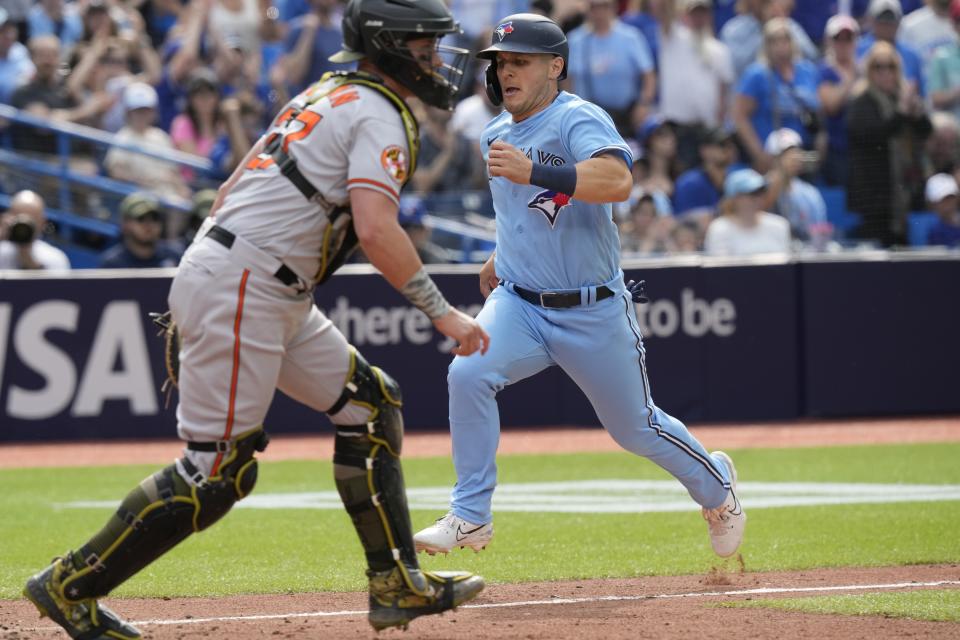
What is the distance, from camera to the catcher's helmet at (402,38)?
534cm

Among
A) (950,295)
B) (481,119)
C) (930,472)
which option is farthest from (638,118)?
(930,472)

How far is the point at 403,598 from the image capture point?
18.1 ft

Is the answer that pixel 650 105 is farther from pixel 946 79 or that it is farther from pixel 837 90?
pixel 946 79

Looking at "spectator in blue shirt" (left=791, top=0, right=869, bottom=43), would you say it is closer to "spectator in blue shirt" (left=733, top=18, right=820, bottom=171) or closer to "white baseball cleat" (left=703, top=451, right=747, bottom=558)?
"spectator in blue shirt" (left=733, top=18, right=820, bottom=171)

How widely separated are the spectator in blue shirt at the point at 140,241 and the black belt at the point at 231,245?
8.54 m

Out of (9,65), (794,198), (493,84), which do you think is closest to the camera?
(493,84)

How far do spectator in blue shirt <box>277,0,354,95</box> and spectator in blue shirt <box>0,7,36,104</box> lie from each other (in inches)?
108

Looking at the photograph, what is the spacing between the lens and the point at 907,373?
14.3 meters

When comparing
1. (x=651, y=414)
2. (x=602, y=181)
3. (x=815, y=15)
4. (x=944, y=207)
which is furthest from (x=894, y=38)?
(x=602, y=181)

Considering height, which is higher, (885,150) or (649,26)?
(649,26)

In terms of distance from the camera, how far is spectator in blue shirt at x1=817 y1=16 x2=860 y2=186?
1614cm

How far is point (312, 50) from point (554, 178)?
11102 mm

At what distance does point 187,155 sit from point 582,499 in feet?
24.8

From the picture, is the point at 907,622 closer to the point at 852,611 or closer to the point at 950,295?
the point at 852,611
